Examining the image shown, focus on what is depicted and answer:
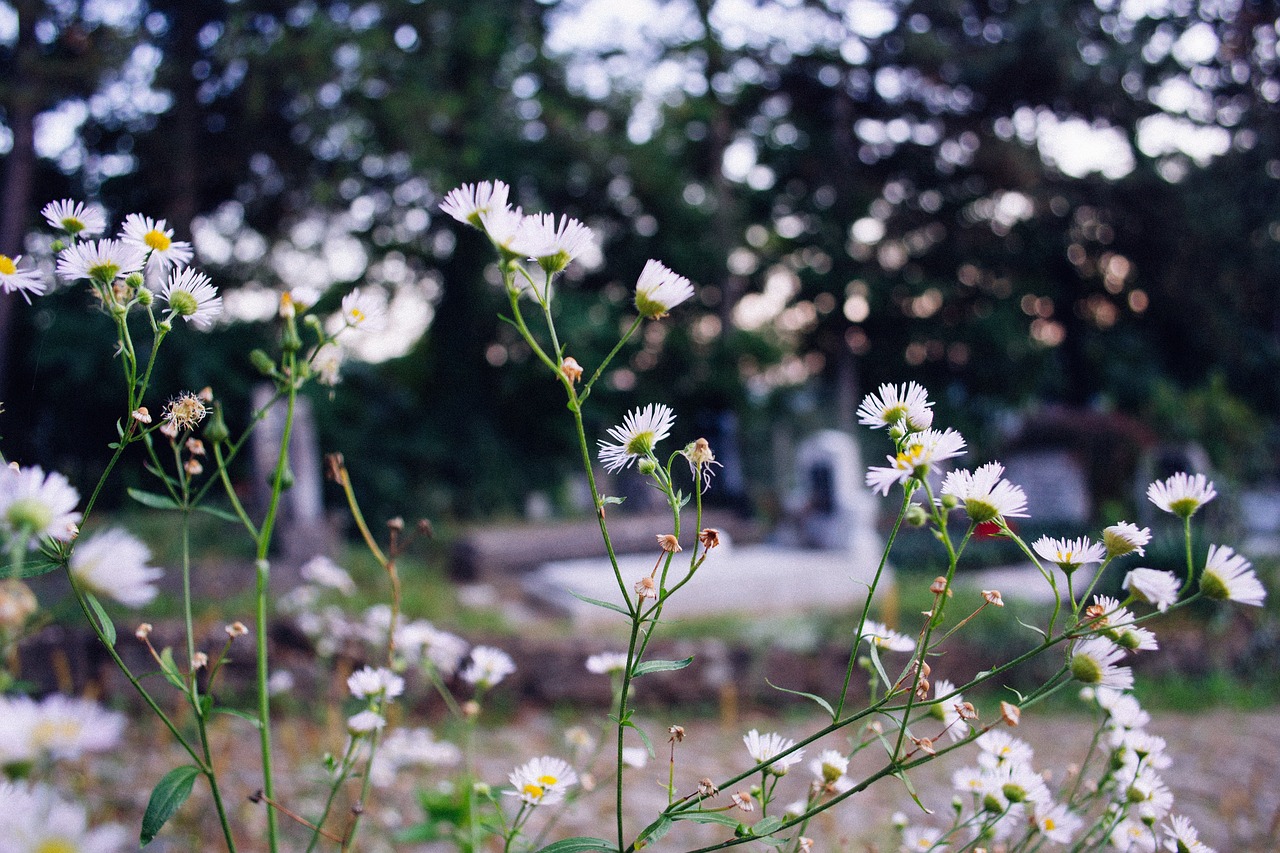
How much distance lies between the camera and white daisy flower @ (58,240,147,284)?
73 centimetres

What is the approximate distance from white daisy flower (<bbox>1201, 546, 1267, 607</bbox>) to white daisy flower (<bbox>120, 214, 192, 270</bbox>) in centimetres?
88

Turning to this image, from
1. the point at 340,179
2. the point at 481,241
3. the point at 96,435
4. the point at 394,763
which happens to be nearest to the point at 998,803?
the point at 394,763

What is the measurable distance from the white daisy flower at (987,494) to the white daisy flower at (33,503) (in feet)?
2.00

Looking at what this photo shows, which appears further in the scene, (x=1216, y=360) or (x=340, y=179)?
(x=1216, y=360)

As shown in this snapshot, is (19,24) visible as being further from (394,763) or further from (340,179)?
(394,763)

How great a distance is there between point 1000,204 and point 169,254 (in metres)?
14.4

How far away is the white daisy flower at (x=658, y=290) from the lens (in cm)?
71

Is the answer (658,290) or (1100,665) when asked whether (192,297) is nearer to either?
(658,290)

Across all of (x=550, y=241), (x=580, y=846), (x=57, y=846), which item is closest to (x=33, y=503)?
(x=57, y=846)

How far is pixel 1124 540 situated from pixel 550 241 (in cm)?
52

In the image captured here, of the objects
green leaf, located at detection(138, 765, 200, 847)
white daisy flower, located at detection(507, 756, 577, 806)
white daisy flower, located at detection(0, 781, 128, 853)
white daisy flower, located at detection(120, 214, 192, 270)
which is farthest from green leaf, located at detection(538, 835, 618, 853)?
white daisy flower, located at detection(120, 214, 192, 270)

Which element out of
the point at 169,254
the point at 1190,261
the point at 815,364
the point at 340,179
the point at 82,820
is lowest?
the point at 82,820

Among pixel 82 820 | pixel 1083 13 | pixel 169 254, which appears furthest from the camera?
pixel 1083 13

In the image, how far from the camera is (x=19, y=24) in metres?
6.11
